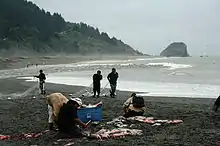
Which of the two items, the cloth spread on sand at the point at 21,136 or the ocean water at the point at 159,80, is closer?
the cloth spread on sand at the point at 21,136

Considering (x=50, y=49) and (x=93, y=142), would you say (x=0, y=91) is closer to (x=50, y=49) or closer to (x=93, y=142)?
(x=93, y=142)

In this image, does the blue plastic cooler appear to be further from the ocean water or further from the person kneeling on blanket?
the ocean water

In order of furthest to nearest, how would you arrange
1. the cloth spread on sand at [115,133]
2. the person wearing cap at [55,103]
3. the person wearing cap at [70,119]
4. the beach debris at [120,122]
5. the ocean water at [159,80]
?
1. the ocean water at [159,80]
2. the beach debris at [120,122]
3. the person wearing cap at [55,103]
4. the person wearing cap at [70,119]
5. the cloth spread on sand at [115,133]

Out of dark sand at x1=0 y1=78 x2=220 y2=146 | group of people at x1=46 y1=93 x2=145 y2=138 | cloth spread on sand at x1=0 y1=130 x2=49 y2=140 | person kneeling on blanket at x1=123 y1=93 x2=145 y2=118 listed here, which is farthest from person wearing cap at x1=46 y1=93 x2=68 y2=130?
person kneeling on blanket at x1=123 y1=93 x2=145 y2=118

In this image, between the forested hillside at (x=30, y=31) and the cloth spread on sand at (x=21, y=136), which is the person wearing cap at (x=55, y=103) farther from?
the forested hillside at (x=30, y=31)

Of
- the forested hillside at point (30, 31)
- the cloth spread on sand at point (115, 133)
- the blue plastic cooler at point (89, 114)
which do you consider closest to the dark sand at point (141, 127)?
the cloth spread on sand at point (115, 133)

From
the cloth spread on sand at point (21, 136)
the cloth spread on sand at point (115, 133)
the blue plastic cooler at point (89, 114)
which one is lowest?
the cloth spread on sand at point (21, 136)

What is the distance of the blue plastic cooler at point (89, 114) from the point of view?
36.2 ft

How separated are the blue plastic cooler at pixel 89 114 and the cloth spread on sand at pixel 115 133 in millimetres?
984

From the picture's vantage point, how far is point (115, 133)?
9891mm

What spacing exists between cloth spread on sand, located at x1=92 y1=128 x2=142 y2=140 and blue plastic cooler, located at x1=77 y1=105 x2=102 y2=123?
3.23ft

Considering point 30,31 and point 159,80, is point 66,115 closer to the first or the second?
point 159,80

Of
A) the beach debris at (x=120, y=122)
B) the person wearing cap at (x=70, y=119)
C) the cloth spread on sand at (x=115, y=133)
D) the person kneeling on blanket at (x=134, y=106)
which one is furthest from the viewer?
the person kneeling on blanket at (x=134, y=106)

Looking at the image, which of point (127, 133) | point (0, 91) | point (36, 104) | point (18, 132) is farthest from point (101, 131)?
point (0, 91)
